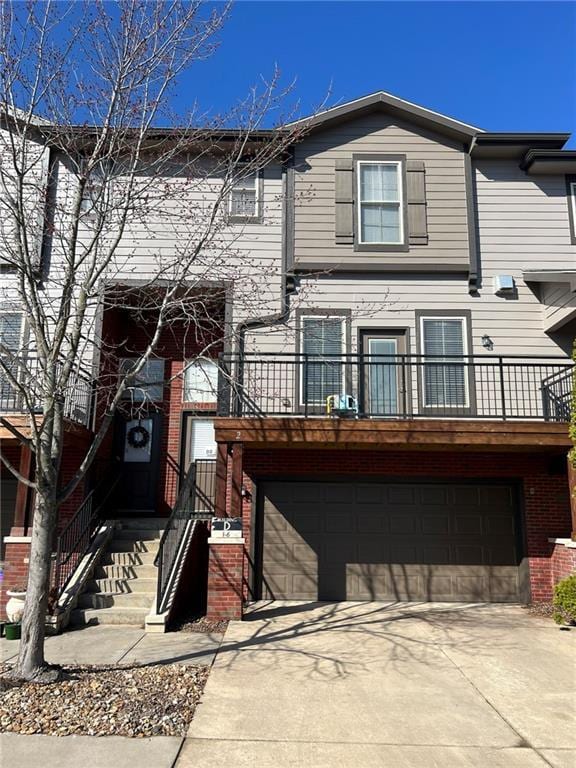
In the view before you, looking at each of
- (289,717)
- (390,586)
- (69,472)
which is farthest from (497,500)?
(69,472)

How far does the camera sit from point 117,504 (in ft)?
34.4

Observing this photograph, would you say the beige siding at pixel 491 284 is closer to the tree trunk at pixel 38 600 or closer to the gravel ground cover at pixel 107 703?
the tree trunk at pixel 38 600

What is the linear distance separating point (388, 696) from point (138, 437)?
6995 millimetres

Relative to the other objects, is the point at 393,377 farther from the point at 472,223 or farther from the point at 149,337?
the point at 149,337

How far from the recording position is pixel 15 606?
306 inches

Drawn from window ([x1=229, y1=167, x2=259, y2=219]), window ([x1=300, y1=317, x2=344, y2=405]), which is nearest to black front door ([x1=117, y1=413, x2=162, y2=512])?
window ([x1=300, y1=317, x2=344, y2=405])

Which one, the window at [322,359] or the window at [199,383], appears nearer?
the window at [322,359]

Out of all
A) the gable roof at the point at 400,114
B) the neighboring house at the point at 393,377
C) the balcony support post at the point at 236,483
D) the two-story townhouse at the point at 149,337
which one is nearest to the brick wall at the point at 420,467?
the neighboring house at the point at 393,377

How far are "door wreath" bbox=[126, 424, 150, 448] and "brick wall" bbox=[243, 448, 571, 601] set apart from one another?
2207mm

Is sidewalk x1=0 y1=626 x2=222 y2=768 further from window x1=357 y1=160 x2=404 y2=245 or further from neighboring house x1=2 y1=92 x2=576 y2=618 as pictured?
window x1=357 y1=160 x2=404 y2=245

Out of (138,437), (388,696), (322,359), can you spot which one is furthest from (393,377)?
(388,696)

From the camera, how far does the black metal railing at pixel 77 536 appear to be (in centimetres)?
799

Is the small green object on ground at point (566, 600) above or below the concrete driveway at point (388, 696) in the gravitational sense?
above

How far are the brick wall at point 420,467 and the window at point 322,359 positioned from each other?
1012mm
